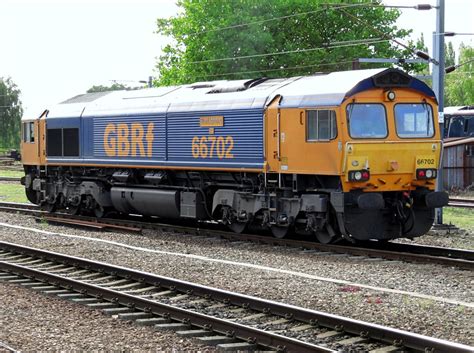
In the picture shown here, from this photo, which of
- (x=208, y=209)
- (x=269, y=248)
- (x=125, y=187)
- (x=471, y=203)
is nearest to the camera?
(x=269, y=248)

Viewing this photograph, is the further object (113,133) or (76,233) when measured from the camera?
(113,133)

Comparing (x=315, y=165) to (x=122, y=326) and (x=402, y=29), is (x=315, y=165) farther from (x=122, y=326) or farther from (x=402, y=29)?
(x=402, y=29)

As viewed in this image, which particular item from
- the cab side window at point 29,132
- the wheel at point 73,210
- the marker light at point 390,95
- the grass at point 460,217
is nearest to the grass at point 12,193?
the cab side window at point 29,132

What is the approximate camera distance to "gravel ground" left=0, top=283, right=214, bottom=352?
8281 mm

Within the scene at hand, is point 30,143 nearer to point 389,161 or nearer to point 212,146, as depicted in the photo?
point 212,146

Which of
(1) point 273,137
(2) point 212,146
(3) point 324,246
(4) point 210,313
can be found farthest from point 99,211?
(4) point 210,313

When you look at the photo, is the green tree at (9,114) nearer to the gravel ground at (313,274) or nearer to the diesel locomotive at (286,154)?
the diesel locomotive at (286,154)

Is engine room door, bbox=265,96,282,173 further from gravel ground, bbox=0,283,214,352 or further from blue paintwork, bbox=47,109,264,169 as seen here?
gravel ground, bbox=0,283,214,352

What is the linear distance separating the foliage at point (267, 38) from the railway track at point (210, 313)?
2882cm

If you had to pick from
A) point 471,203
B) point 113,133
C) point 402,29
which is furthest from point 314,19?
point 113,133

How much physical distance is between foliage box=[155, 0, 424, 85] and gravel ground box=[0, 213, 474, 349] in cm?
2504

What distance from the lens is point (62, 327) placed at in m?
9.12

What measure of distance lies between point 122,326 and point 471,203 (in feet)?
62.4

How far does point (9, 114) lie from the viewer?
97125 millimetres
